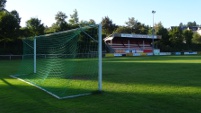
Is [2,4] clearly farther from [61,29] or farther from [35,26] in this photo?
[61,29]

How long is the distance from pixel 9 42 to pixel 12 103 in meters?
35.5

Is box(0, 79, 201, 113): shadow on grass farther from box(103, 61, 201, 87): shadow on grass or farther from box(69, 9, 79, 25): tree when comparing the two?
box(69, 9, 79, 25): tree

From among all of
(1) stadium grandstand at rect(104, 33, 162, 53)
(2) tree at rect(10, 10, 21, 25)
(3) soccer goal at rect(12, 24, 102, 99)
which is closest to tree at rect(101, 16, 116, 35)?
(1) stadium grandstand at rect(104, 33, 162, 53)

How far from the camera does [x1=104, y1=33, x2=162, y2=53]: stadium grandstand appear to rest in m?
67.2

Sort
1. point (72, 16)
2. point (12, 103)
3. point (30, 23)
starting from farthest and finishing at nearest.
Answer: point (72, 16)
point (30, 23)
point (12, 103)

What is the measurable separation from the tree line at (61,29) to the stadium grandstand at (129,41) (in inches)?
141

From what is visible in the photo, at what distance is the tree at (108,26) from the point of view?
94.5m

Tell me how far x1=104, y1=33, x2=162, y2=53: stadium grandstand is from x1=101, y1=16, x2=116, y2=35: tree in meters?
22.1

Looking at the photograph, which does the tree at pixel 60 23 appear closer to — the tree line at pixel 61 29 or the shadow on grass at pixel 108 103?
the tree line at pixel 61 29

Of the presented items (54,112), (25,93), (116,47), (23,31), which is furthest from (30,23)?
(54,112)

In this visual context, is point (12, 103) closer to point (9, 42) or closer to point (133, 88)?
point (133, 88)

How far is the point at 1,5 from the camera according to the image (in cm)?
5134

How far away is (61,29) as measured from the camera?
52.7 metres

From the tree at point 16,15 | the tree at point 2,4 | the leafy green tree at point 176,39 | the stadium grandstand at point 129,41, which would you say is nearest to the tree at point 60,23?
the tree at point 16,15
